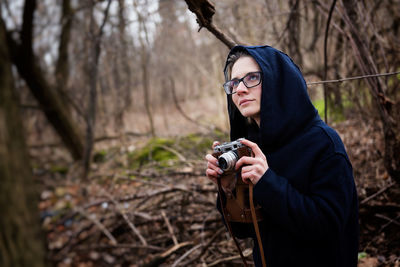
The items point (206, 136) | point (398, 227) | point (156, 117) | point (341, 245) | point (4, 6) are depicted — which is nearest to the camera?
point (341, 245)

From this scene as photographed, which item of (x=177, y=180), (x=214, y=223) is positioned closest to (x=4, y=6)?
(x=177, y=180)

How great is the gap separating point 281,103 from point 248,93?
178mm

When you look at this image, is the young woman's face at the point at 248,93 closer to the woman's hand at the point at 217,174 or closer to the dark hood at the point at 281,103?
the dark hood at the point at 281,103

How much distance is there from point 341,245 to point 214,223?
2.08 m

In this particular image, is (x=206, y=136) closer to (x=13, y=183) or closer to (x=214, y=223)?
(x=214, y=223)

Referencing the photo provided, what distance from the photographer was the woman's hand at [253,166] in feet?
3.76

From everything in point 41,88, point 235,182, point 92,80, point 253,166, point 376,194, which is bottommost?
point 376,194

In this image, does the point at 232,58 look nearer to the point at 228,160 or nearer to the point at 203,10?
the point at 203,10

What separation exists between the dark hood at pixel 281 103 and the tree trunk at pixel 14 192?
2679 millimetres

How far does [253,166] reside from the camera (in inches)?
45.4

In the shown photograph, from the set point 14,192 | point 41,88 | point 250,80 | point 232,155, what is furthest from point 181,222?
point 41,88

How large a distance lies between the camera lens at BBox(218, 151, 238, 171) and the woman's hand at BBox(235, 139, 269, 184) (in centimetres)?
3

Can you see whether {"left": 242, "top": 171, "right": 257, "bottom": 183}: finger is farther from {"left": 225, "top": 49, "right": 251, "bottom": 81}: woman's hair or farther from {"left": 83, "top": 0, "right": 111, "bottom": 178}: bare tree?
{"left": 83, "top": 0, "right": 111, "bottom": 178}: bare tree

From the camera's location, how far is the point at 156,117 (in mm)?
16047
